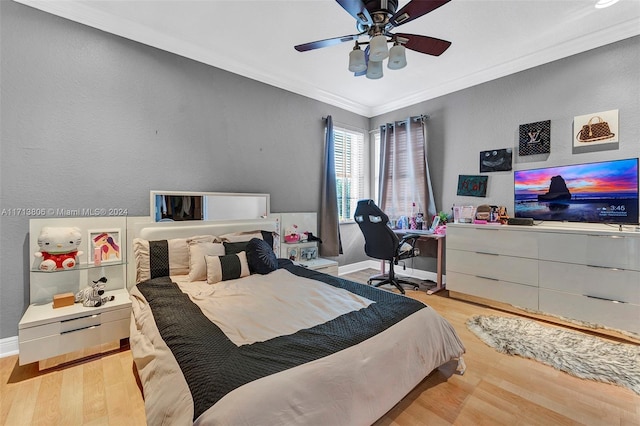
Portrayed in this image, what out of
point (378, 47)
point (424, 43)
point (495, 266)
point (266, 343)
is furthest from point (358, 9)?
point (495, 266)

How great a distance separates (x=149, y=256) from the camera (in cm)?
234

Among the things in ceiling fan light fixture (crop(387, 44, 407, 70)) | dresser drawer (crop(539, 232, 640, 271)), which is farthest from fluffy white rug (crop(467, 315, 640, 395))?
ceiling fan light fixture (crop(387, 44, 407, 70))

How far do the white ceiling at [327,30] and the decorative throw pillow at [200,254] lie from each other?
202 cm

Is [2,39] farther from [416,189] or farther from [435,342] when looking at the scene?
[416,189]

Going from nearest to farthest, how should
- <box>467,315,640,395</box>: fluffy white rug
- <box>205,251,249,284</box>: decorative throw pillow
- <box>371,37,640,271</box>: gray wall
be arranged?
<box>467,315,640,395</box>: fluffy white rug < <box>205,251,249,284</box>: decorative throw pillow < <box>371,37,640,271</box>: gray wall

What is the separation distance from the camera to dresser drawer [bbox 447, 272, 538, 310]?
2.78 meters

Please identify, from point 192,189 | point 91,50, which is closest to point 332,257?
point 192,189

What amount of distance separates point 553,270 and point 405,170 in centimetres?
231

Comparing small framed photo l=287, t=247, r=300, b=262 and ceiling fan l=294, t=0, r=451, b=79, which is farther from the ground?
ceiling fan l=294, t=0, r=451, b=79

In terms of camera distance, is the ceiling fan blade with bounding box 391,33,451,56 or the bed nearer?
the bed

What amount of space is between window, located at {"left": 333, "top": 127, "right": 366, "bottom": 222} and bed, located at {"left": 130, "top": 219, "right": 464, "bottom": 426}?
2421 millimetres

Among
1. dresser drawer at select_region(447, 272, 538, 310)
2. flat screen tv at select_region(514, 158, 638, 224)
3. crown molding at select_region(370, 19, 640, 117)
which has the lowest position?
dresser drawer at select_region(447, 272, 538, 310)

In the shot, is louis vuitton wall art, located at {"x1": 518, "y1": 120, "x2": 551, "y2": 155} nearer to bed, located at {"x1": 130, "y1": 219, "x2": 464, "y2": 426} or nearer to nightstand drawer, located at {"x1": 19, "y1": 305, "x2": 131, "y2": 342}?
bed, located at {"x1": 130, "y1": 219, "x2": 464, "y2": 426}

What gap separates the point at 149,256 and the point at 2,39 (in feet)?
6.44
